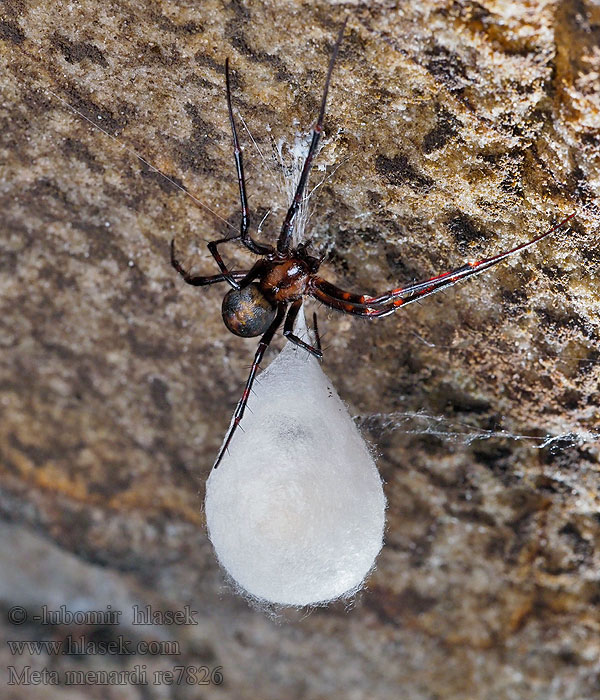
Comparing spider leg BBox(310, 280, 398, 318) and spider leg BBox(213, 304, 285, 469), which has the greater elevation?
spider leg BBox(310, 280, 398, 318)

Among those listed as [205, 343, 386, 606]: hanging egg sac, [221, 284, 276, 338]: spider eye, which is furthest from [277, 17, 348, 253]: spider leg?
[205, 343, 386, 606]: hanging egg sac

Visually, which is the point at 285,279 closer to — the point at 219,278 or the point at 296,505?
the point at 219,278

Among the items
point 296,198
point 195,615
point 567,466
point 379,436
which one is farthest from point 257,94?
point 195,615

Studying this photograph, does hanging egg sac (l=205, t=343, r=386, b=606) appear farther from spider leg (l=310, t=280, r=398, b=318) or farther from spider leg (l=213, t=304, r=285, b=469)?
spider leg (l=310, t=280, r=398, b=318)

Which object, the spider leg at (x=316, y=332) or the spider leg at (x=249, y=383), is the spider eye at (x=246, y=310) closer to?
the spider leg at (x=249, y=383)

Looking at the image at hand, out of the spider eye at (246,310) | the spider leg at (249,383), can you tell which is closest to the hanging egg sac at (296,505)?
the spider leg at (249,383)

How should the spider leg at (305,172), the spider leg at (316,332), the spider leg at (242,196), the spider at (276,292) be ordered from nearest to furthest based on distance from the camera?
1. the spider leg at (305,172)
2. the spider leg at (242,196)
3. the spider at (276,292)
4. the spider leg at (316,332)

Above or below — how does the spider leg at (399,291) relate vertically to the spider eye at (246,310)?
above
